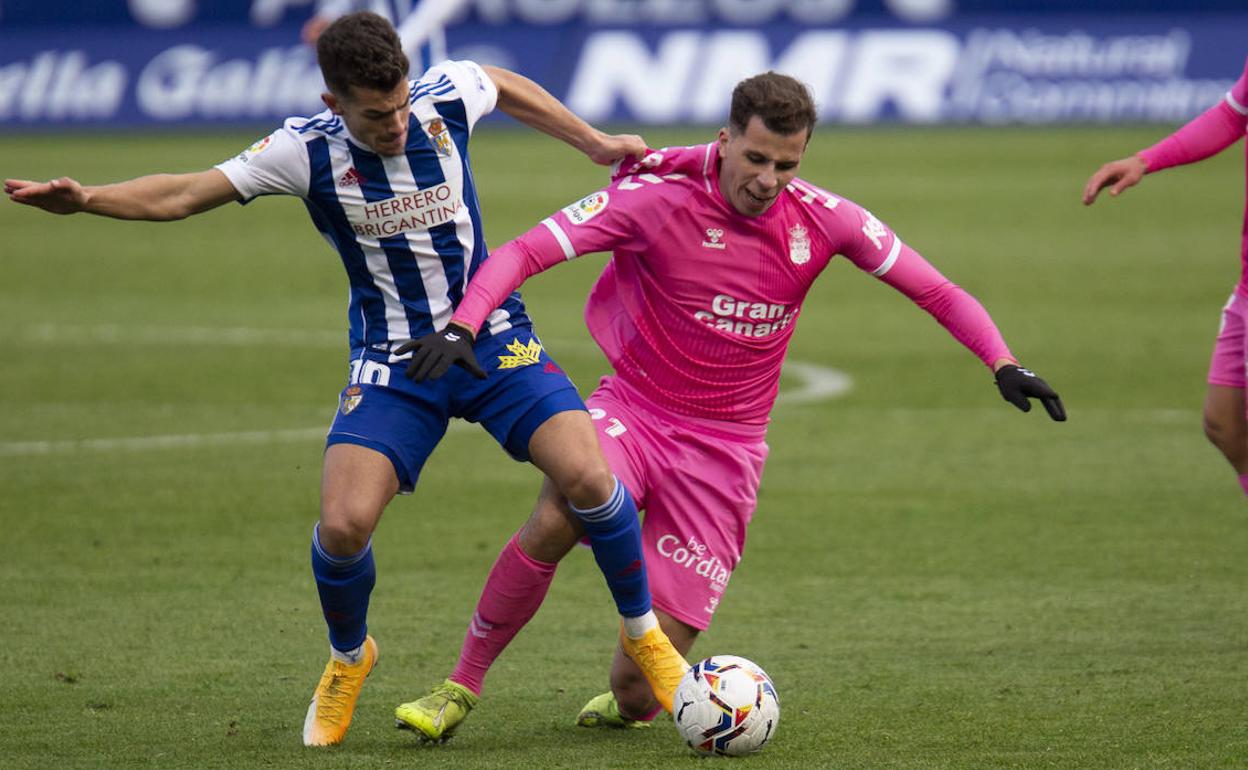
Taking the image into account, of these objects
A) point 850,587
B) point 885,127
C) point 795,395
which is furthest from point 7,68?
point 850,587

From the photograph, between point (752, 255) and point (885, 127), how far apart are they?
2478cm

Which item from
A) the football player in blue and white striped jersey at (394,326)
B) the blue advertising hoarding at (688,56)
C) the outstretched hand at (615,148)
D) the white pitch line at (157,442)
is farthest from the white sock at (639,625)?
the blue advertising hoarding at (688,56)

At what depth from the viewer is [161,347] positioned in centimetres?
1382

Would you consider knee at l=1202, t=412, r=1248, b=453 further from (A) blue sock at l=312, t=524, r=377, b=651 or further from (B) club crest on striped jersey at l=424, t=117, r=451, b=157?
(A) blue sock at l=312, t=524, r=377, b=651

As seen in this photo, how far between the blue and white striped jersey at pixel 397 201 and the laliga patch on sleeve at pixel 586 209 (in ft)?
1.08

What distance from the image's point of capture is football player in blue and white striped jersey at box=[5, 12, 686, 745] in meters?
5.20

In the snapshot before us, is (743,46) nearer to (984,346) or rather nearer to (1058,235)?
(1058,235)

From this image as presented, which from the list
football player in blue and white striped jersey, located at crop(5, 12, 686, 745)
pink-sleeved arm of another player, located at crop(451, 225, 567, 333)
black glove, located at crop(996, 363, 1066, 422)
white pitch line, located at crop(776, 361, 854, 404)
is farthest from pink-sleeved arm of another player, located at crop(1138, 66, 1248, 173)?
white pitch line, located at crop(776, 361, 854, 404)

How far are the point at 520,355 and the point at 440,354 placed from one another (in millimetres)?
631

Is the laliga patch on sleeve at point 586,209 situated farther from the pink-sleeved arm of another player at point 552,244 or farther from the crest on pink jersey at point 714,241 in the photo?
the crest on pink jersey at point 714,241

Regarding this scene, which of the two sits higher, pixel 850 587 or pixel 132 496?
pixel 850 587

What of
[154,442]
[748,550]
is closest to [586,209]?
[748,550]

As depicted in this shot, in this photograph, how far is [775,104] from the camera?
535 cm

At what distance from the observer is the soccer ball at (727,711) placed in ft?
16.6
